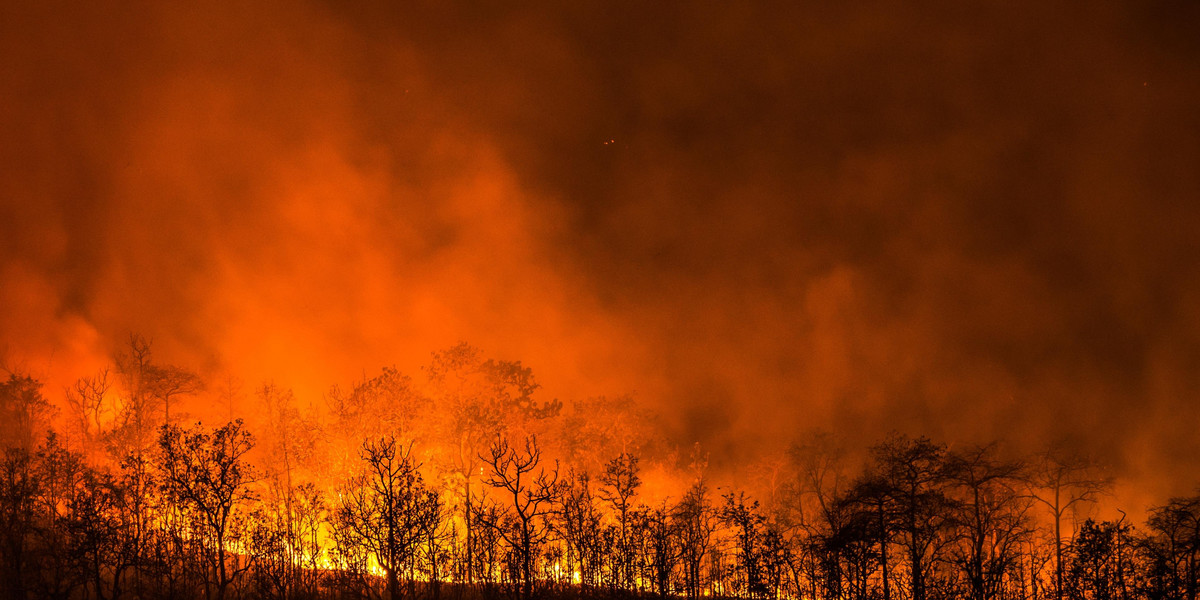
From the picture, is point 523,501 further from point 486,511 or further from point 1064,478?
point 1064,478

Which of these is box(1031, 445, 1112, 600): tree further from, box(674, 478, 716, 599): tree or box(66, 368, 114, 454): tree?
box(66, 368, 114, 454): tree

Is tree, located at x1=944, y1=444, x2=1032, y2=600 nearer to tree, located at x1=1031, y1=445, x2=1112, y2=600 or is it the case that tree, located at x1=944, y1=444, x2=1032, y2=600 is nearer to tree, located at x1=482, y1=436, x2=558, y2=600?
tree, located at x1=1031, y1=445, x2=1112, y2=600

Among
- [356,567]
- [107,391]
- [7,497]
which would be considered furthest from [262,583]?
[107,391]

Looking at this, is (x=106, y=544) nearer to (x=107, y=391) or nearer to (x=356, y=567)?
(x=356, y=567)

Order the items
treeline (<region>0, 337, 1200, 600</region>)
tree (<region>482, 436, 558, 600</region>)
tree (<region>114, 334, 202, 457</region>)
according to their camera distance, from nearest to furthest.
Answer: tree (<region>482, 436, 558, 600</region>) → treeline (<region>0, 337, 1200, 600</region>) → tree (<region>114, 334, 202, 457</region>)

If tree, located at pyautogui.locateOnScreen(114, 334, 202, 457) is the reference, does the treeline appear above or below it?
below

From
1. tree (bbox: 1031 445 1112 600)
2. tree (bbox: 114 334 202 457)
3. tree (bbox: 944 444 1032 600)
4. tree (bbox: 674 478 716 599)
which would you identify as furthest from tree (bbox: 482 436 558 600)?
tree (bbox: 1031 445 1112 600)

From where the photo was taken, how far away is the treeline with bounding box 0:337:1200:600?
1183 inches

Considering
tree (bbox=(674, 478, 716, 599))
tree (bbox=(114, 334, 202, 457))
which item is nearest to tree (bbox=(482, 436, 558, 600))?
tree (bbox=(674, 478, 716, 599))

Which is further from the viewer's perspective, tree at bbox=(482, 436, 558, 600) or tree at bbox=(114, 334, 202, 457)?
tree at bbox=(114, 334, 202, 457)

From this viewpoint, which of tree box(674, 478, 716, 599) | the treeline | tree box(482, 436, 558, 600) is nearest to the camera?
tree box(482, 436, 558, 600)

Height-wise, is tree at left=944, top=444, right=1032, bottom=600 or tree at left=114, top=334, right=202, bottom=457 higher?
tree at left=114, top=334, right=202, bottom=457

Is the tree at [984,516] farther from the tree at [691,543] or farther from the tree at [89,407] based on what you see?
the tree at [89,407]

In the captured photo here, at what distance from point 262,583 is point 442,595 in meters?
6.39
